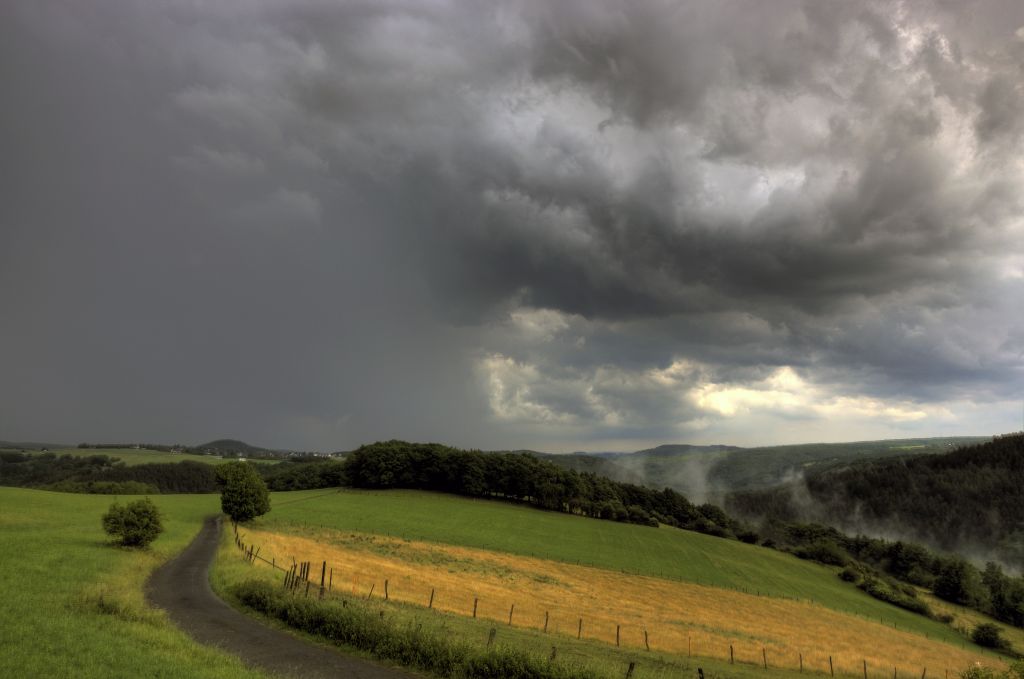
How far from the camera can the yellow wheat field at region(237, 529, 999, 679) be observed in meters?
39.0

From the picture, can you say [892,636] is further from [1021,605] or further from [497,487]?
[497,487]

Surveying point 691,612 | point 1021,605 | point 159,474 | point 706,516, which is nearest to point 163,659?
point 691,612

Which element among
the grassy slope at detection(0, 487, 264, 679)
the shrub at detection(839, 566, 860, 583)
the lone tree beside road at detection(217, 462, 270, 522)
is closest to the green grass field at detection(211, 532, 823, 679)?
the grassy slope at detection(0, 487, 264, 679)

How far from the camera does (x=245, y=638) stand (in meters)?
21.7

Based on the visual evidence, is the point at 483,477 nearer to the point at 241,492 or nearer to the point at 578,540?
the point at 578,540

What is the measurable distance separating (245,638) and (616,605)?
40.6 metres

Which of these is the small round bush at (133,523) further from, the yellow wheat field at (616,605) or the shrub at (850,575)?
the shrub at (850,575)

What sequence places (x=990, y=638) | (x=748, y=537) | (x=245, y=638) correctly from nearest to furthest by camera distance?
(x=245, y=638)
(x=990, y=638)
(x=748, y=537)

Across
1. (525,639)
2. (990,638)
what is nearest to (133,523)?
(525,639)

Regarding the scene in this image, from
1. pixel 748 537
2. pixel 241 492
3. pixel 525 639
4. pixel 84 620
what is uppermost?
pixel 84 620

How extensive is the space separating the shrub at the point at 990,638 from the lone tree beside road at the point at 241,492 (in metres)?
113

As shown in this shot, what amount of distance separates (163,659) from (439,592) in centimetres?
2786

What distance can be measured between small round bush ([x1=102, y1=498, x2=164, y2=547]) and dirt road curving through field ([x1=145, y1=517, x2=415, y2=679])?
931 centimetres

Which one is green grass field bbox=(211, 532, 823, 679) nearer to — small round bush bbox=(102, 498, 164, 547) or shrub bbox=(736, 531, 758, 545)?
small round bush bbox=(102, 498, 164, 547)
